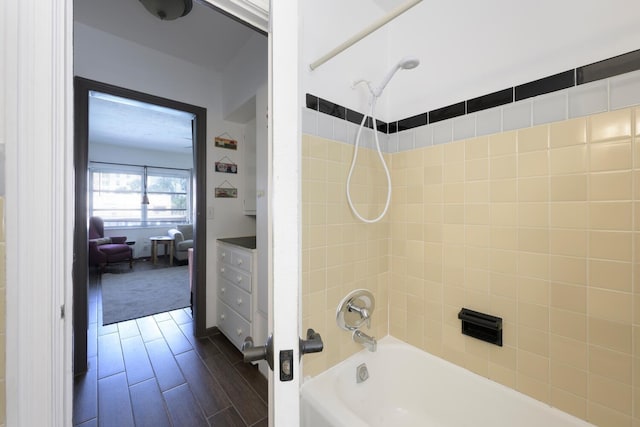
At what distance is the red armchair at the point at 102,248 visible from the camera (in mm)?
4074

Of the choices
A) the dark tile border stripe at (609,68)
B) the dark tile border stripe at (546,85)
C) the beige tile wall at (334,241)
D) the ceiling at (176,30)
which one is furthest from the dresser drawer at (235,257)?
the dark tile border stripe at (609,68)

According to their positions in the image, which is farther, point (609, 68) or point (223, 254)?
point (223, 254)

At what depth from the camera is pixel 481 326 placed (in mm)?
1061

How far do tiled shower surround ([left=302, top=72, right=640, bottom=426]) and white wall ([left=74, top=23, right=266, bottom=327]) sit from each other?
1.51 meters

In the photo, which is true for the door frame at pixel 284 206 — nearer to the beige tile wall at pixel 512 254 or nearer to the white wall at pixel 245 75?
the beige tile wall at pixel 512 254

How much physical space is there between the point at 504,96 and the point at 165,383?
247cm

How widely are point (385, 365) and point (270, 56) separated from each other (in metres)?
1.45

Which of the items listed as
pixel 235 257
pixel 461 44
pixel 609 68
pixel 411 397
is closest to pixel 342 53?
pixel 461 44

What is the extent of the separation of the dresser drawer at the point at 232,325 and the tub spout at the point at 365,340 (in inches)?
36.0

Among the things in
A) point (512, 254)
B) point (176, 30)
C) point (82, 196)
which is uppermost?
point (176, 30)

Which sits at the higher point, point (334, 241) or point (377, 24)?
point (377, 24)

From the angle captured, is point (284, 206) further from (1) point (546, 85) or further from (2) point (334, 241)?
(1) point (546, 85)

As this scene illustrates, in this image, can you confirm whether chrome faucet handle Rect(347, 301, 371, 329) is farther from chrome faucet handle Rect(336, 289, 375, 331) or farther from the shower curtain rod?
the shower curtain rod

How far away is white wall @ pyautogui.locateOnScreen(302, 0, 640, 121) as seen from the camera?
0.84 m
